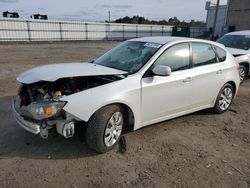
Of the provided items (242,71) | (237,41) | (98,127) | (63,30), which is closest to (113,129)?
(98,127)

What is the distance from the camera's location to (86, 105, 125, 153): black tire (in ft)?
11.1

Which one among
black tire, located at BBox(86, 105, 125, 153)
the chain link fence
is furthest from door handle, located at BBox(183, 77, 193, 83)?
the chain link fence

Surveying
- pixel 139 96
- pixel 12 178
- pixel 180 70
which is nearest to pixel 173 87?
pixel 180 70

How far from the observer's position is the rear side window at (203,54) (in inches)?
183

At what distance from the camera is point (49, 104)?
10.5 ft

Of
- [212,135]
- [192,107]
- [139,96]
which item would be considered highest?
[139,96]

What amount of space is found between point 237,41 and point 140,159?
7.88m

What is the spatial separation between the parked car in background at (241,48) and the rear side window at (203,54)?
417cm

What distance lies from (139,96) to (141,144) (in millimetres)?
813

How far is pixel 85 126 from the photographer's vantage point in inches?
142

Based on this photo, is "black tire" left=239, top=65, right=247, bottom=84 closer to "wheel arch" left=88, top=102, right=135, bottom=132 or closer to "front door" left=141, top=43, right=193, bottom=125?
"front door" left=141, top=43, right=193, bottom=125

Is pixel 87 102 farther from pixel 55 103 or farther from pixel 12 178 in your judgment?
pixel 12 178

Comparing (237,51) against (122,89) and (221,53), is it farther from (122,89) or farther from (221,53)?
(122,89)

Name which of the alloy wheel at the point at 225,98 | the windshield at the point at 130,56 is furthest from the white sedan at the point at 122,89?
the alloy wheel at the point at 225,98
